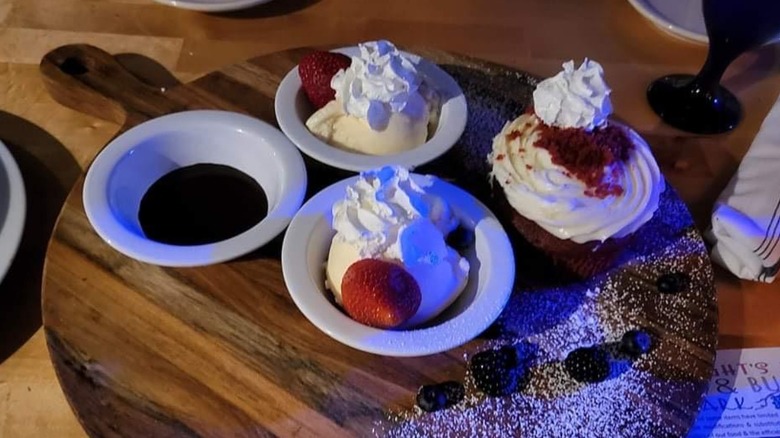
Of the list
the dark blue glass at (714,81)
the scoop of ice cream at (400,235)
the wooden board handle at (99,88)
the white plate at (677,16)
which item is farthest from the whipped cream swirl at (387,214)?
the white plate at (677,16)

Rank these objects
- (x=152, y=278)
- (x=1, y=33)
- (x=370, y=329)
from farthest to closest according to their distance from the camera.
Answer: (x=1, y=33) < (x=152, y=278) < (x=370, y=329)

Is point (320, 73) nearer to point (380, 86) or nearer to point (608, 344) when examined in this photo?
point (380, 86)

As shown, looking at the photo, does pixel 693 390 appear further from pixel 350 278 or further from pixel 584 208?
pixel 350 278

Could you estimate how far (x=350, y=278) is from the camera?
0.86 meters

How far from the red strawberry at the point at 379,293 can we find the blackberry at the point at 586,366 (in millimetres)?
198

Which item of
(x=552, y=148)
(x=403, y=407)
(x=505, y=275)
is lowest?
(x=403, y=407)

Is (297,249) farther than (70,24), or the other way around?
(70,24)

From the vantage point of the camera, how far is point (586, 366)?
2.97ft

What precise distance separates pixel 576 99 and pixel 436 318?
0.31 m

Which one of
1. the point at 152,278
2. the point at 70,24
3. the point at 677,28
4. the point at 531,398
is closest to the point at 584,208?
the point at 531,398


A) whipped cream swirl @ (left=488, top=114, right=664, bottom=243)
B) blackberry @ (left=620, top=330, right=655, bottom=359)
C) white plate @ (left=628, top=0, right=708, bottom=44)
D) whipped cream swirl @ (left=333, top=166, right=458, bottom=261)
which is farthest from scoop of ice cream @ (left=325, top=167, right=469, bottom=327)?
white plate @ (left=628, top=0, right=708, bottom=44)

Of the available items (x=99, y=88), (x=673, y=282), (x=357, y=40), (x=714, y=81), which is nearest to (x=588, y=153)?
(x=673, y=282)

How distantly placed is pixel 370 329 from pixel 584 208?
0.95 ft

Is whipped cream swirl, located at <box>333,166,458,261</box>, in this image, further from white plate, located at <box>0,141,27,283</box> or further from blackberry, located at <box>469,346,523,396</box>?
white plate, located at <box>0,141,27,283</box>
